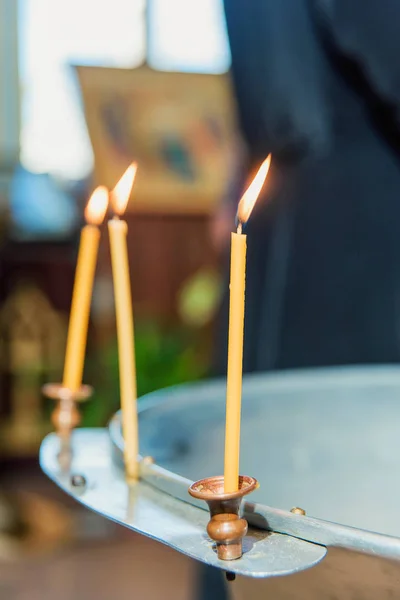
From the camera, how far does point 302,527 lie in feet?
0.83

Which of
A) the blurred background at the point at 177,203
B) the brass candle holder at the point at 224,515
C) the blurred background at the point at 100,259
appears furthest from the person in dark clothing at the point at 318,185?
the blurred background at the point at 100,259

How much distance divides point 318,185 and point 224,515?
0.68m

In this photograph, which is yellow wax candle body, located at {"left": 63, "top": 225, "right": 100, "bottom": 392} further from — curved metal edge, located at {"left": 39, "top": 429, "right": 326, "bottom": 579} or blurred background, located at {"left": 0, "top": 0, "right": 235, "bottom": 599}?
blurred background, located at {"left": 0, "top": 0, "right": 235, "bottom": 599}

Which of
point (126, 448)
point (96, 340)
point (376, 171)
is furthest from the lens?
point (96, 340)

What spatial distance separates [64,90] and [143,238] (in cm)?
76

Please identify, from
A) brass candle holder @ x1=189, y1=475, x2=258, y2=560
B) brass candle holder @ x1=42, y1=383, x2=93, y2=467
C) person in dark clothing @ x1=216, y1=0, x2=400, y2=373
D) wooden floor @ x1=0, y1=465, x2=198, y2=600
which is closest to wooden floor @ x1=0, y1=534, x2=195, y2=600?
wooden floor @ x1=0, y1=465, x2=198, y2=600

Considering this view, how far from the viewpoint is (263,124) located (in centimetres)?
89

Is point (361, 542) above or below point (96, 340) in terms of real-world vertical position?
above

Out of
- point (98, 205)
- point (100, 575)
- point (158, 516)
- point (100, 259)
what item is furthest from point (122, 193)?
point (100, 259)

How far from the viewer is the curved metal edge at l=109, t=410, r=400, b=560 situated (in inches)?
9.1

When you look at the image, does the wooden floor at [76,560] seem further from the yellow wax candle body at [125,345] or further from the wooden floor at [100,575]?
the yellow wax candle body at [125,345]

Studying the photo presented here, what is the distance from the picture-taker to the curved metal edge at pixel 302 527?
0.75ft

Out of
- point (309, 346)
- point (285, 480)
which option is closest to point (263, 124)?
point (309, 346)

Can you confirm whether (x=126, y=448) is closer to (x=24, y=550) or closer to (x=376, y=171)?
(x=376, y=171)
